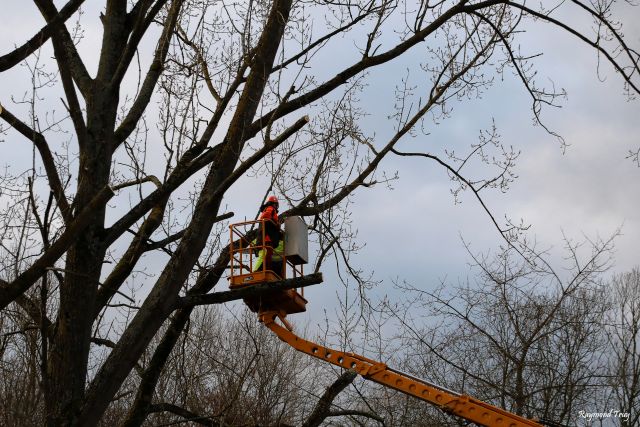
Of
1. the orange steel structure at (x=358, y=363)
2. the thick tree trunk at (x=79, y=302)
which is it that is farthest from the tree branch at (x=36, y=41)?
the orange steel structure at (x=358, y=363)

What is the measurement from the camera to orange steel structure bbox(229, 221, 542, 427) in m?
9.62

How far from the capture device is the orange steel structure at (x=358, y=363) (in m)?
9.62

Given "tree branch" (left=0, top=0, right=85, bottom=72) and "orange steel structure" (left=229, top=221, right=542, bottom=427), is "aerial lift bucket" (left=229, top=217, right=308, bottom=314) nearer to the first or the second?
"orange steel structure" (left=229, top=221, right=542, bottom=427)

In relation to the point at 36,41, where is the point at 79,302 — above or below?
below

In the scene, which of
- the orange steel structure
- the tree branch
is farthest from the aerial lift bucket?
the tree branch

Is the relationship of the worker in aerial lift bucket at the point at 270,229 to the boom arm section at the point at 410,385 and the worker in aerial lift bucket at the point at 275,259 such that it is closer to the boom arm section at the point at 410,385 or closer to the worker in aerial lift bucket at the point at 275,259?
the worker in aerial lift bucket at the point at 275,259

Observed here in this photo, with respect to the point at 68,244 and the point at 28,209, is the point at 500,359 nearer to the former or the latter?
the point at 28,209

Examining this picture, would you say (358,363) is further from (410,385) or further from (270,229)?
(270,229)

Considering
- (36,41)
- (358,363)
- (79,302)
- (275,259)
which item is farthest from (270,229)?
(36,41)

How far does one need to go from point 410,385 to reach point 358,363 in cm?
71

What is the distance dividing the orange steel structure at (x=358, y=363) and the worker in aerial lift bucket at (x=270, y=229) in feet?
0.51

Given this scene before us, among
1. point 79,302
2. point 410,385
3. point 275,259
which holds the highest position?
point 275,259

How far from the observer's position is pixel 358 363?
10.4m

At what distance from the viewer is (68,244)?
4.96m
